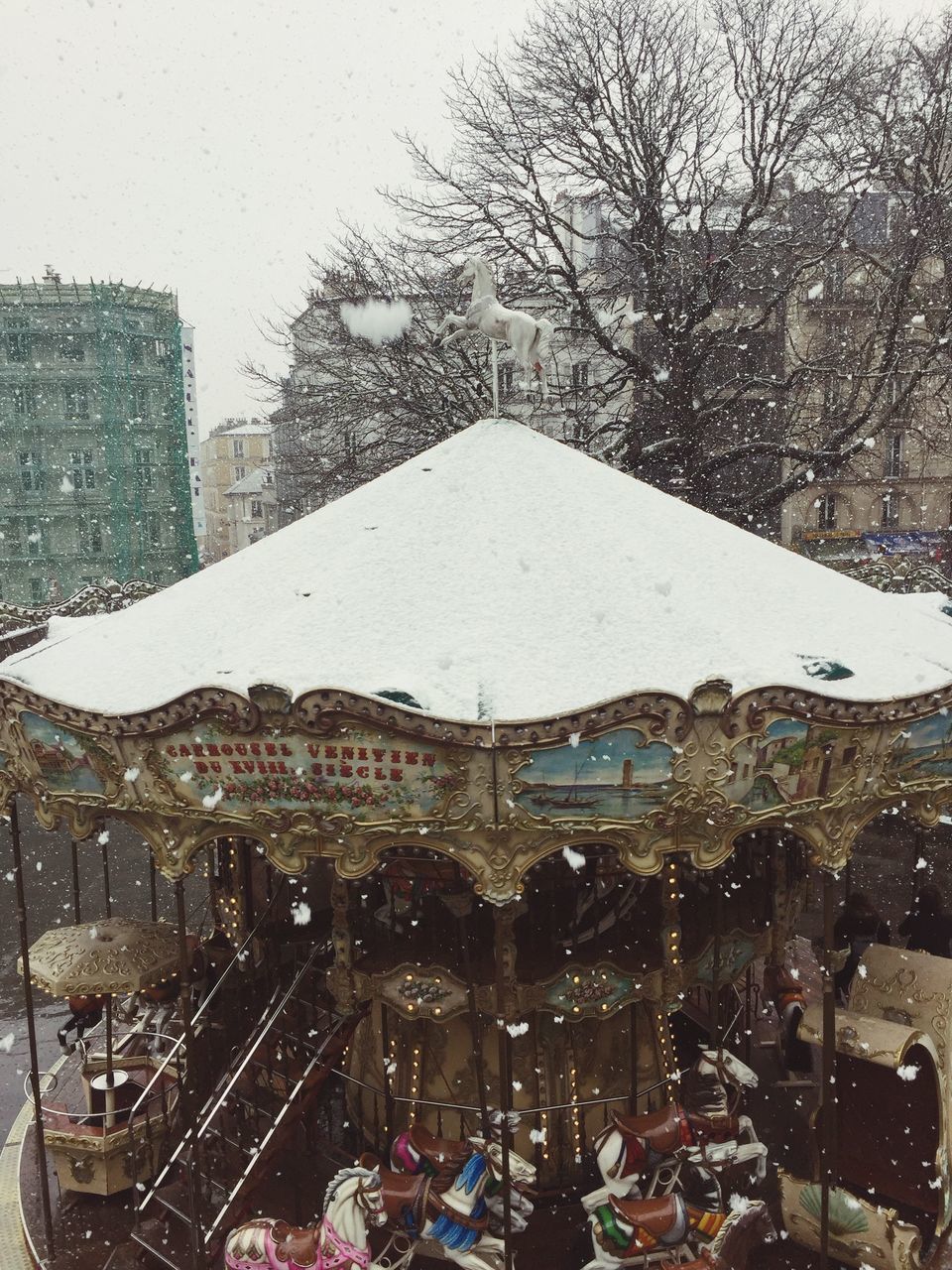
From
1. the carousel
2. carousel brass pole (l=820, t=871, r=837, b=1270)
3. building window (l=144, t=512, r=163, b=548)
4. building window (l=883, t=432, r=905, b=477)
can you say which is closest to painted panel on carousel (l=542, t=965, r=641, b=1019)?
the carousel

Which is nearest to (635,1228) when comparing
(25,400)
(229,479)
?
(25,400)

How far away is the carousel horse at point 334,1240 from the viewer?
17.6 ft

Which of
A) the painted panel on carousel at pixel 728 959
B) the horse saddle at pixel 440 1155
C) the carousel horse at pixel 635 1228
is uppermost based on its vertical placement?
the painted panel on carousel at pixel 728 959

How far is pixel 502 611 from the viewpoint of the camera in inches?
228

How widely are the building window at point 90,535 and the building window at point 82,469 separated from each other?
143 centimetres

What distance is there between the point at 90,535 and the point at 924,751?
4223 centimetres

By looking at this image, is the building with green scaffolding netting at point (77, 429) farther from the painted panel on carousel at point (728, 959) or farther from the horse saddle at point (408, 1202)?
the horse saddle at point (408, 1202)

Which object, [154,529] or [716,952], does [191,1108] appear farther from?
[154,529]

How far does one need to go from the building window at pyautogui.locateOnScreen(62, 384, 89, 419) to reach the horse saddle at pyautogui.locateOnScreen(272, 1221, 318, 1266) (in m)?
41.9

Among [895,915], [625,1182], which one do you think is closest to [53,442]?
[895,915]

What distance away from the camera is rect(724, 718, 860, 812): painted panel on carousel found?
4918 mm

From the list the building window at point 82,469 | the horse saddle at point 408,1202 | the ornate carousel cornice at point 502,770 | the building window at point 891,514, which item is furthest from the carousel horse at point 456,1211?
the building window at point 82,469

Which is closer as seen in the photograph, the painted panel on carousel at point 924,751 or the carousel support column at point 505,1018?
the painted panel on carousel at point 924,751

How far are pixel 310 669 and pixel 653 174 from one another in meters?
15.5
